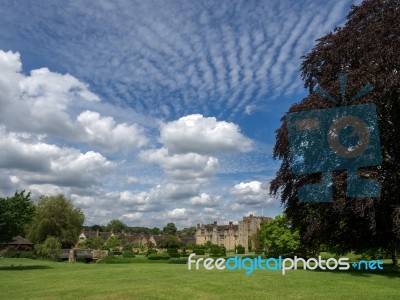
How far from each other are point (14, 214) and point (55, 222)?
27.6m

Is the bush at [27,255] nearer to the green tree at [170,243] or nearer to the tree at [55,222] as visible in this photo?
the tree at [55,222]

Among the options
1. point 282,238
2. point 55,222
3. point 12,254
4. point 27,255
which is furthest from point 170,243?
point 282,238

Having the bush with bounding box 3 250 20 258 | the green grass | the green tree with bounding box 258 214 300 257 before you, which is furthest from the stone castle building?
the green grass

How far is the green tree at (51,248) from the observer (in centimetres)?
5306

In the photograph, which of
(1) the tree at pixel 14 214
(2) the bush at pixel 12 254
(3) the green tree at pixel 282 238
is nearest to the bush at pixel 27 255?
(2) the bush at pixel 12 254

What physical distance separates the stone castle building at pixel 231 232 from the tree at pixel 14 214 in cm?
6706

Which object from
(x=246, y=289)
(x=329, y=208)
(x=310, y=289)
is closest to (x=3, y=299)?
(x=246, y=289)

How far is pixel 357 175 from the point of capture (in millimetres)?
19031

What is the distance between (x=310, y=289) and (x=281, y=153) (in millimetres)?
10114

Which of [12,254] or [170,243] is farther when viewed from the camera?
[170,243]

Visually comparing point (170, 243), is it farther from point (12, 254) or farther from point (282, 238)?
point (282, 238)

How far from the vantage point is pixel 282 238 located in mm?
40719

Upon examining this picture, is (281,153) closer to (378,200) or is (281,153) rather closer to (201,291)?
(378,200)

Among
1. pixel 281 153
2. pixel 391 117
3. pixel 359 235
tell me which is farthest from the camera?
pixel 281 153
